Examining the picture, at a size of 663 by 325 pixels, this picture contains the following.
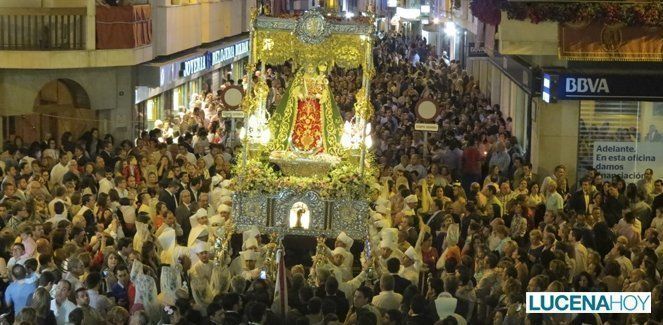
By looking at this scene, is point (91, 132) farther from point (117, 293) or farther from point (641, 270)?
point (641, 270)

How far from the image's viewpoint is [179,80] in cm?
3738

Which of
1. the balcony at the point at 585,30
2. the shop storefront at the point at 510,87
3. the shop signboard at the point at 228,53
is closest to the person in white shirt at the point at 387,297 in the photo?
the balcony at the point at 585,30

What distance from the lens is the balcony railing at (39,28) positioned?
29922 mm

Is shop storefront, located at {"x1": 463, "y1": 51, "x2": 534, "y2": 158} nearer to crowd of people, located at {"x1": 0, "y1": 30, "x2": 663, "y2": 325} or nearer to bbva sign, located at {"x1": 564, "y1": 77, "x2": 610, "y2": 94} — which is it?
crowd of people, located at {"x1": 0, "y1": 30, "x2": 663, "y2": 325}

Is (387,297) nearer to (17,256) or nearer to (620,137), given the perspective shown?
(17,256)

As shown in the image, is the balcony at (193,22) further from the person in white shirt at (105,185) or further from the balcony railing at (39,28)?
the person in white shirt at (105,185)

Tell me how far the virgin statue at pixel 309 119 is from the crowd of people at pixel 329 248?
1.16m

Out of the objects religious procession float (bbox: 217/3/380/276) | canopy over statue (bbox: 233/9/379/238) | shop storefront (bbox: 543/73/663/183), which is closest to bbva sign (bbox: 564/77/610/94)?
shop storefront (bbox: 543/73/663/183)

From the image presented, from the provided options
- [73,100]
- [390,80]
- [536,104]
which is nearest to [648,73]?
[536,104]

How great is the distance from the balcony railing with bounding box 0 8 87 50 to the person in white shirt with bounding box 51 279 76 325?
49.6 feet

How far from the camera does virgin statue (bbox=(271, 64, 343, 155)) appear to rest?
23219 millimetres

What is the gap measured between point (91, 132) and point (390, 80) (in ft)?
51.3

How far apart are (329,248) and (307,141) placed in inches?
96.8

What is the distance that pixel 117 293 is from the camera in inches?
652
